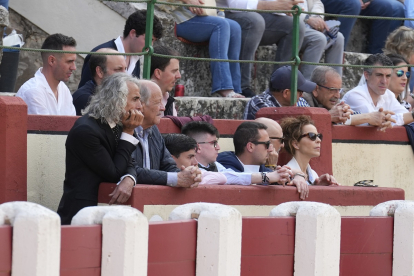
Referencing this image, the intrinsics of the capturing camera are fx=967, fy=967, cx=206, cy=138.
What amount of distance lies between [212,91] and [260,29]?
2.35 ft

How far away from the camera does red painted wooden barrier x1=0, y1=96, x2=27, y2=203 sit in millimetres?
5797

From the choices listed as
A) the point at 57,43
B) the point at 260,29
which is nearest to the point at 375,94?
the point at 260,29

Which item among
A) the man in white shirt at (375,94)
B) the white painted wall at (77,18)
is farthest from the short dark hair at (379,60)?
the white painted wall at (77,18)

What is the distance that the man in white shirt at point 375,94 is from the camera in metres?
7.86

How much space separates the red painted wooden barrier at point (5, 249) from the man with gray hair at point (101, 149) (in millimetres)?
1316

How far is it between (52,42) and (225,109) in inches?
79.8

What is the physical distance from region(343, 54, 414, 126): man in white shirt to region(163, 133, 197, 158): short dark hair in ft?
6.98

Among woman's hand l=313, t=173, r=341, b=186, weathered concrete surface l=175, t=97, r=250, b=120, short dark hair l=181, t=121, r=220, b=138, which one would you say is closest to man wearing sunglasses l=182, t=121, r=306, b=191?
short dark hair l=181, t=121, r=220, b=138

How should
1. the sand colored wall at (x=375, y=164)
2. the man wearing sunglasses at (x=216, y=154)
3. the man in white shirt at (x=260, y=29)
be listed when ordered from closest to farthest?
the man wearing sunglasses at (x=216, y=154) < the sand colored wall at (x=375, y=164) < the man in white shirt at (x=260, y=29)

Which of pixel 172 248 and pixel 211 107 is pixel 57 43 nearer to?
pixel 211 107

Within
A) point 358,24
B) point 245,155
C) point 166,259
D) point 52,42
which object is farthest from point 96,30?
point 166,259

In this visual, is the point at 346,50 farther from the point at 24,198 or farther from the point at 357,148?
the point at 24,198

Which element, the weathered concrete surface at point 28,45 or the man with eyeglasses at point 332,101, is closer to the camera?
the man with eyeglasses at point 332,101

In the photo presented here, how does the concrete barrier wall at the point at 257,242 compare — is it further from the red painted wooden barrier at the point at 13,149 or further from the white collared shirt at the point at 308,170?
the red painted wooden barrier at the point at 13,149
